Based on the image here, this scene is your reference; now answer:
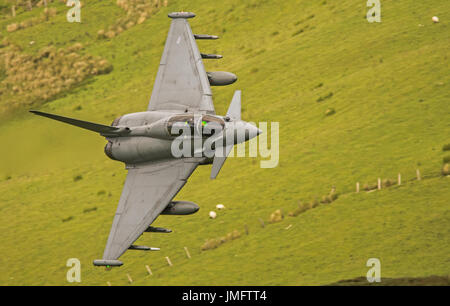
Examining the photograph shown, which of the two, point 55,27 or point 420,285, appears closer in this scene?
point 420,285

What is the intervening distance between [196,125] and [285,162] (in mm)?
34515

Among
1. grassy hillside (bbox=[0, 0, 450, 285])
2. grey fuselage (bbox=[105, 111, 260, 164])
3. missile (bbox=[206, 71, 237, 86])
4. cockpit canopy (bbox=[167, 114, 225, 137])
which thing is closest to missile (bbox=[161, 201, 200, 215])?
grey fuselage (bbox=[105, 111, 260, 164])

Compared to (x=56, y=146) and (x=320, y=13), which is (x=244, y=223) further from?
(x=320, y=13)

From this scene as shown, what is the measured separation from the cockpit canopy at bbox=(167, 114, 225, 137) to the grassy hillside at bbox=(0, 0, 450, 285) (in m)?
18.5

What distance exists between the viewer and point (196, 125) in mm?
52438

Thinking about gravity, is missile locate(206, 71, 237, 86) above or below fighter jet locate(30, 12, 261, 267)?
above

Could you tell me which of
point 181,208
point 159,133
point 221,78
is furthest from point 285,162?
point 181,208

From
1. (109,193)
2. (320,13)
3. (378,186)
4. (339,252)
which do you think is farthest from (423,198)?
(320,13)

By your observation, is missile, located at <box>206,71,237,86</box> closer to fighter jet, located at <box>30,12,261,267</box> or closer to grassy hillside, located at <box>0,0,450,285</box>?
fighter jet, located at <box>30,12,261,267</box>

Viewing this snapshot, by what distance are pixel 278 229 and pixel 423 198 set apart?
12882mm

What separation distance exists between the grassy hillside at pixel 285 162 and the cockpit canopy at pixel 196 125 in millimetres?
18453

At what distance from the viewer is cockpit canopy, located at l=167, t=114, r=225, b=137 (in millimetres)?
52281

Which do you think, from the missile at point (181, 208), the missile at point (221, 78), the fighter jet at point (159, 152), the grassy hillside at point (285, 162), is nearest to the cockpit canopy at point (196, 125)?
the fighter jet at point (159, 152)

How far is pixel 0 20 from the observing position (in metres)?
131
